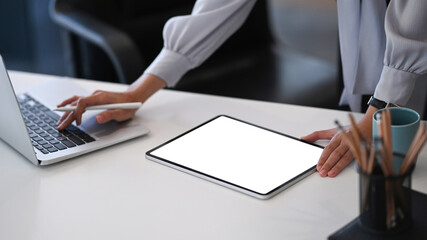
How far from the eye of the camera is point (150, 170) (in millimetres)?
1171

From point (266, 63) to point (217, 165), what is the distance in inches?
48.2

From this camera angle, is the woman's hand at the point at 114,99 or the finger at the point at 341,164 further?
the woman's hand at the point at 114,99

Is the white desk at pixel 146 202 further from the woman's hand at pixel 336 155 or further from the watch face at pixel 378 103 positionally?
the watch face at pixel 378 103

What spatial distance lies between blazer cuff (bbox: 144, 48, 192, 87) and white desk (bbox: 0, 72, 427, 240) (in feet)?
0.86

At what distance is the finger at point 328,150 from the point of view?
1124 mm

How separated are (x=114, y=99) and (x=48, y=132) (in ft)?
0.56

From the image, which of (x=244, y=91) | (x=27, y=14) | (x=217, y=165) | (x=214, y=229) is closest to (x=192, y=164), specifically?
(x=217, y=165)

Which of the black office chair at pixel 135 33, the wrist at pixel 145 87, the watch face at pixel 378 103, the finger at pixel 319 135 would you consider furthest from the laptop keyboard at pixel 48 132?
the black office chair at pixel 135 33

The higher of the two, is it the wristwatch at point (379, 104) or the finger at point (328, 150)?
the wristwatch at point (379, 104)

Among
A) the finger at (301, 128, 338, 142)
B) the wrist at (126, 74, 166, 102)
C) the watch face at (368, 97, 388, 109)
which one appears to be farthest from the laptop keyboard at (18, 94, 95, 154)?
the watch face at (368, 97, 388, 109)

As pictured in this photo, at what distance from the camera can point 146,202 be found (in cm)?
106

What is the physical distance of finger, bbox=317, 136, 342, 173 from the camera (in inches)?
44.3

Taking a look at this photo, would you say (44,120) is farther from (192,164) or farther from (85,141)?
(192,164)

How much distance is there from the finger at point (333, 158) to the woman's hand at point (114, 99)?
0.49 m
